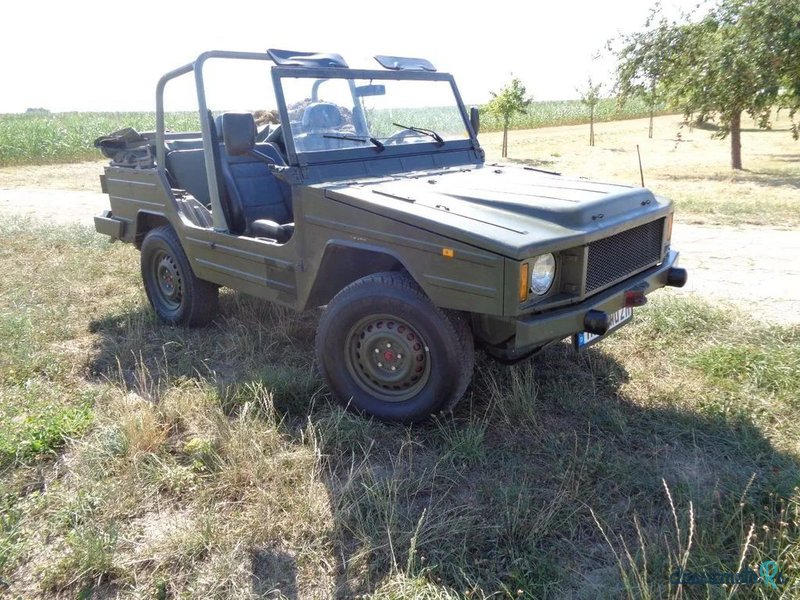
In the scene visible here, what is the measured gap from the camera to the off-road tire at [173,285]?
16.8 feet

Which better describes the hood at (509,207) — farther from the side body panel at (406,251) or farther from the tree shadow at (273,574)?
the tree shadow at (273,574)

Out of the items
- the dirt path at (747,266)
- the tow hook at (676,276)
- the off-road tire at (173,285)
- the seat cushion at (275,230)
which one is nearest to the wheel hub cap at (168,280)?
the off-road tire at (173,285)

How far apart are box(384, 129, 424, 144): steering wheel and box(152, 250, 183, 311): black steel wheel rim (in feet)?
6.56

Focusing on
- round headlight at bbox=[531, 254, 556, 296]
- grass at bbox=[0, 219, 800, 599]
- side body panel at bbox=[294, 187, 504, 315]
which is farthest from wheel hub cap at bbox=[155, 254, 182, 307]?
round headlight at bbox=[531, 254, 556, 296]

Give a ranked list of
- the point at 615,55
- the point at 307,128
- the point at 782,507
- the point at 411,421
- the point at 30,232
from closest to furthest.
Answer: the point at 782,507, the point at 411,421, the point at 307,128, the point at 30,232, the point at 615,55

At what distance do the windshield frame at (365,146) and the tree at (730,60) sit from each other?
40.5ft

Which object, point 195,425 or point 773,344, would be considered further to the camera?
point 773,344

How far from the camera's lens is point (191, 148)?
5621 mm

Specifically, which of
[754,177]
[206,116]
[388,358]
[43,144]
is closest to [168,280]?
[206,116]

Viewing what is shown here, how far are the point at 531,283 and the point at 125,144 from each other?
13.8 ft

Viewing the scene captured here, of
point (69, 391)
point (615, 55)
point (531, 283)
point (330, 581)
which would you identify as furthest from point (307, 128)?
point (615, 55)

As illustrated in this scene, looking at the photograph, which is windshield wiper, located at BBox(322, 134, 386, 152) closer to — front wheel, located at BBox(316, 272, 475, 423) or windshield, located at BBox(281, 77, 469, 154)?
windshield, located at BBox(281, 77, 469, 154)

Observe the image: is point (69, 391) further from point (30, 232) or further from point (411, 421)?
point (30, 232)

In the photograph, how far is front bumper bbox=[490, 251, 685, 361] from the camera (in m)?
3.06
